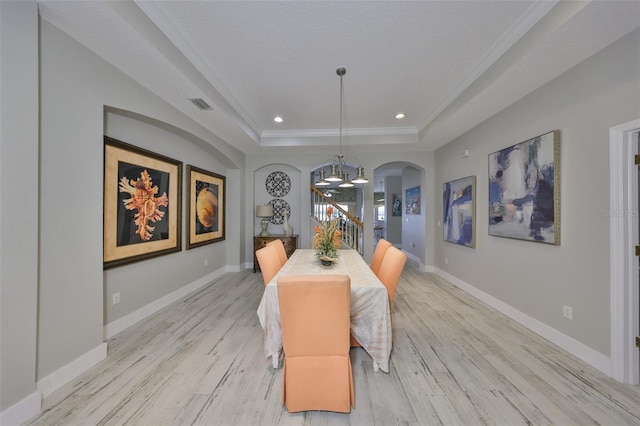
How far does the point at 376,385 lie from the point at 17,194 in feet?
8.79

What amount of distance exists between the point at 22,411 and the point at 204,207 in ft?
10.2

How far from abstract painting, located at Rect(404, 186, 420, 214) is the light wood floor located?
3.68 m

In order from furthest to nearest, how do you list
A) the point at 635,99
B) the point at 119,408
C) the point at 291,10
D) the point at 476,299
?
the point at 476,299 → the point at 291,10 → the point at 635,99 → the point at 119,408

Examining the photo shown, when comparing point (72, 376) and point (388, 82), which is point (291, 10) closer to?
point (388, 82)

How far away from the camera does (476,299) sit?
3594mm

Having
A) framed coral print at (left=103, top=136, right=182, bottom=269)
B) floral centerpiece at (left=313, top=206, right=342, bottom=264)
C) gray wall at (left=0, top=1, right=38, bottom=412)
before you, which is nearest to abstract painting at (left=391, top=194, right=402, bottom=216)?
floral centerpiece at (left=313, top=206, right=342, bottom=264)

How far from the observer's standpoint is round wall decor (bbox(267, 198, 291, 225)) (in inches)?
228

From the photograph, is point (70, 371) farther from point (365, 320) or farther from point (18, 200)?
point (365, 320)

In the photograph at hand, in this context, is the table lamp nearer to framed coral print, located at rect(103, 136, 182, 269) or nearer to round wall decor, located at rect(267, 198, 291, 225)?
round wall decor, located at rect(267, 198, 291, 225)

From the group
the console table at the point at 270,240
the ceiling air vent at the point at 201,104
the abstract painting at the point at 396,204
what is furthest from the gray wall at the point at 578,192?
the abstract painting at the point at 396,204

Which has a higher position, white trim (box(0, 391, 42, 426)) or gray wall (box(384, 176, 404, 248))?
gray wall (box(384, 176, 404, 248))

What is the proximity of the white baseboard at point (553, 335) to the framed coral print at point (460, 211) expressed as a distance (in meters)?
0.83

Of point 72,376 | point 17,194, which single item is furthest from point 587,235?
point 72,376

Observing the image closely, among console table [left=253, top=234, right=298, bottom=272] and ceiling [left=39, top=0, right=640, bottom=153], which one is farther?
console table [left=253, top=234, right=298, bottom=272]
